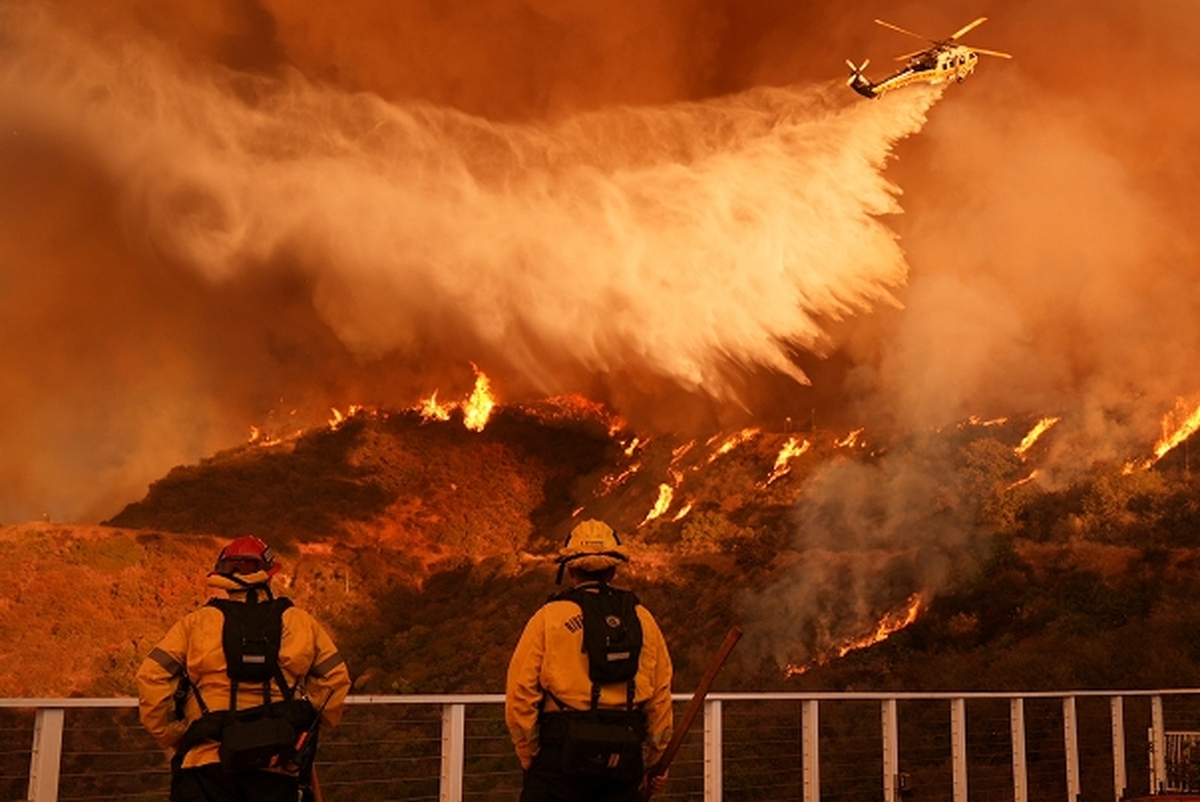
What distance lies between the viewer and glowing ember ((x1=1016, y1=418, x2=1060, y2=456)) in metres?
39.6

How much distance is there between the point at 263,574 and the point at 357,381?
49.5 metres

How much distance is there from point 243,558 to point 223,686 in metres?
0.49

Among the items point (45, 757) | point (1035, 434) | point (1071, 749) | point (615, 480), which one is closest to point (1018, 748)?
point (1071, 749)

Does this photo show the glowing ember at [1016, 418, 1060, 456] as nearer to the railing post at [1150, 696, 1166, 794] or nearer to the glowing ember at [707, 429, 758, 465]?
the glowing ember at [707, 429, 758, 465]

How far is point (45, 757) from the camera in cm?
588

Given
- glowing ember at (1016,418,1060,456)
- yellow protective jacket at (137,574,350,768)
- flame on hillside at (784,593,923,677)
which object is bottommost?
yellow protective jacket at (137,574,350,768)

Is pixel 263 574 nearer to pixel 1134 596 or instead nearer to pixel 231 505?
pixel 1134 596

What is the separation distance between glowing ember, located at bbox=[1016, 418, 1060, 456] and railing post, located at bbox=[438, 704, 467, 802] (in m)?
34.4

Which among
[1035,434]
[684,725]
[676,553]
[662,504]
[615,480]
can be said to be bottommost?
[684,725]

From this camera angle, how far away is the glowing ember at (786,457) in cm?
4525

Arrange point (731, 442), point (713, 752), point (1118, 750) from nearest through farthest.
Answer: point (713, 752) < point (1118, 750) < point (731, 442)

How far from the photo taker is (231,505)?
50.5m

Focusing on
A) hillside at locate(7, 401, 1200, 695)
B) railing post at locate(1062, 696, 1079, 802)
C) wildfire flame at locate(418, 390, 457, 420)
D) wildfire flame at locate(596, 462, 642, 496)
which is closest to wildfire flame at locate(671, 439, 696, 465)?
hillside at locate(7, 401, 1200, 695)

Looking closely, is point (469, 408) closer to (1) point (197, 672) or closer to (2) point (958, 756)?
(2) point (958, 756)
